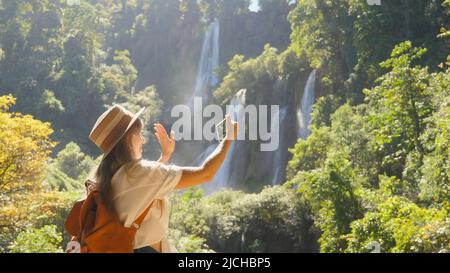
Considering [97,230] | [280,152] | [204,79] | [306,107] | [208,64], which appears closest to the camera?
[97,230]

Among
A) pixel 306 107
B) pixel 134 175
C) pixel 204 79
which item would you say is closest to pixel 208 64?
pixel 204 79

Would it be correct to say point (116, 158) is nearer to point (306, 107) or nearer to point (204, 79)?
point (306, 107)

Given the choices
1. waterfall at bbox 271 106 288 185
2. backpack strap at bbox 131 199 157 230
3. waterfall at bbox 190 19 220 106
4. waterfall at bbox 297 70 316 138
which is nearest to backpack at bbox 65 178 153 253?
backpack strap at bbox 131 199 157 230

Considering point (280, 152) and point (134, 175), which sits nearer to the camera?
point (134, 175)

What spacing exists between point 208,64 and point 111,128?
40857 mm

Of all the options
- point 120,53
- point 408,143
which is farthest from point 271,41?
point 408,143

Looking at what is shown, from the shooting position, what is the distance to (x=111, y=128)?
88.2 inches

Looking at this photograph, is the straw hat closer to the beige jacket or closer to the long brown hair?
the long brown hair

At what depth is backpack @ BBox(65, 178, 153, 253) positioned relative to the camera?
2105mm

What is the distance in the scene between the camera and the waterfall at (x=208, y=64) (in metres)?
39.9

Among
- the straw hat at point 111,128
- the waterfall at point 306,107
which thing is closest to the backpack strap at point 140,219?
the straw hat at point 111,128

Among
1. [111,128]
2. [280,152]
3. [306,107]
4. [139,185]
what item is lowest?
[280,152]
